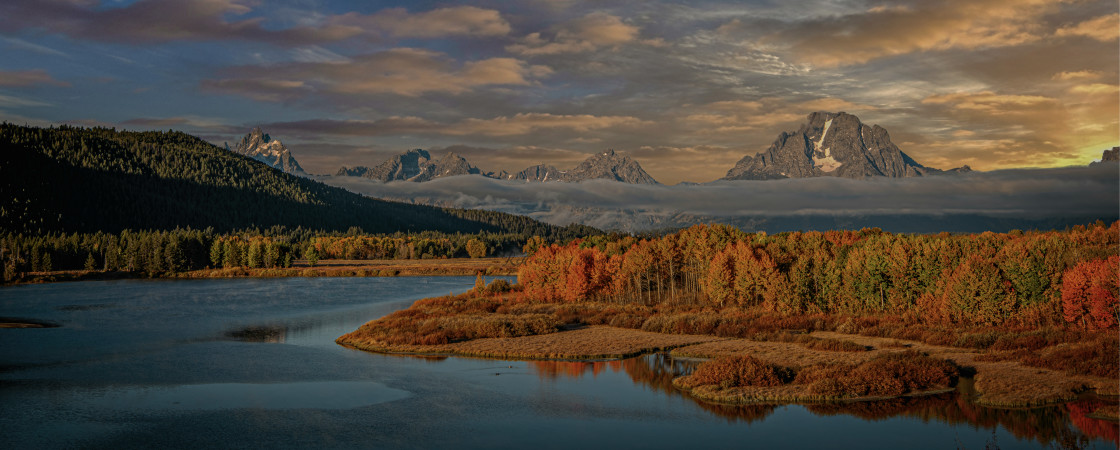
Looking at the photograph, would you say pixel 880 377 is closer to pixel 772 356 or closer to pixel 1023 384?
pixel 1023 384

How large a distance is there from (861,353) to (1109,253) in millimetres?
50264

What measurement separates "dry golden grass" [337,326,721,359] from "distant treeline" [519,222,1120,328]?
28498 millimetres

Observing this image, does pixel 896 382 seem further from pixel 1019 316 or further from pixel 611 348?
pixel 1019 316

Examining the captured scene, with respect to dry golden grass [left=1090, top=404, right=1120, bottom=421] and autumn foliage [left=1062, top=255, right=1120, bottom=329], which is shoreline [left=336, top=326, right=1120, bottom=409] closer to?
dry golden grass [left=1090, top=404, right=1120, bottom=421]

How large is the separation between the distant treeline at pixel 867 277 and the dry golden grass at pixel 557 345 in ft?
93.5

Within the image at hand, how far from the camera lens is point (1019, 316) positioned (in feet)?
275

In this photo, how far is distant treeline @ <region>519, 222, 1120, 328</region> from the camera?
83.2 meters

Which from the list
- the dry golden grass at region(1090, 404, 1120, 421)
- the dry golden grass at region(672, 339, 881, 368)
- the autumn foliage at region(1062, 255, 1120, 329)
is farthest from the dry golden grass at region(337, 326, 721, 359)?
the autumn foliage at region(1062, 255, 1120, 329)

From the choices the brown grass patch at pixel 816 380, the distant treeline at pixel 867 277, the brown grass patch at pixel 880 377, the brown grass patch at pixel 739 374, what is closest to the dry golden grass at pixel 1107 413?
the brown grass patch at pixel 816 380

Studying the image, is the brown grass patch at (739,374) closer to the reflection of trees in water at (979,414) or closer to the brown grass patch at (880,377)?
the brown grass patch at (880,377)

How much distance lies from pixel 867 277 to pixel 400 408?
72414 millimetres

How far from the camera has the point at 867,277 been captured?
9831 cm

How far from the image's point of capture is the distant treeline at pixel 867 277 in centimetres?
8319

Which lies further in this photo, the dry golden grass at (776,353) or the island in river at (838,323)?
the dry golden grass at (776,353)
